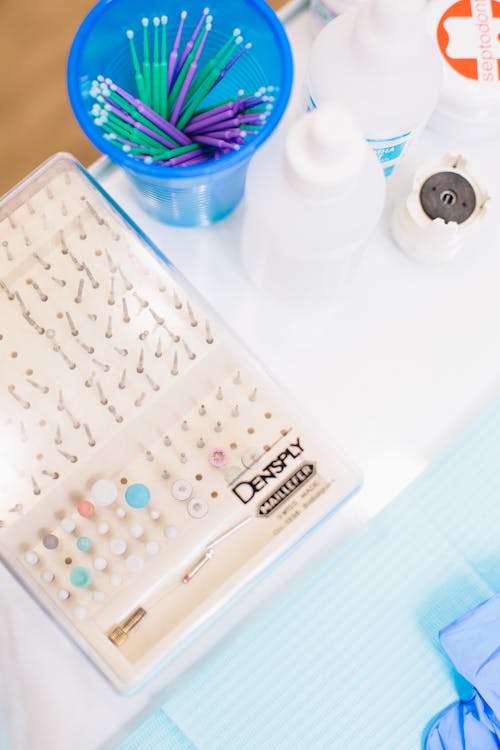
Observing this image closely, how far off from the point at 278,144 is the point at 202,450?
242mm

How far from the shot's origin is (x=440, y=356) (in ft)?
2.17

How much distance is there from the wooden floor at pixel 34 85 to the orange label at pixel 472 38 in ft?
2.18

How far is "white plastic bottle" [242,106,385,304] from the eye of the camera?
48 centimetres

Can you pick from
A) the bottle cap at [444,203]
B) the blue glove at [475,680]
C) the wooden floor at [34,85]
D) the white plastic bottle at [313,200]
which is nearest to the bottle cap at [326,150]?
the white plastic bottle at [313,200]

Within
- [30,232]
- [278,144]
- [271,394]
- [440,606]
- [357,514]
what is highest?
[30,232]

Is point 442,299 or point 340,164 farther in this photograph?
point 442,299

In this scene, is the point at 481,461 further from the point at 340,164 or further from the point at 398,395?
the point at 340,164

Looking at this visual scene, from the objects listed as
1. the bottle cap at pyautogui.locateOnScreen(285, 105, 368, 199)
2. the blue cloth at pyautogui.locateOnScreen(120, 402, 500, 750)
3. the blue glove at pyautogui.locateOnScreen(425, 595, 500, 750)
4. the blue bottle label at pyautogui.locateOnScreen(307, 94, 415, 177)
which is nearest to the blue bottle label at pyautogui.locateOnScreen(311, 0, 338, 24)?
the blue bottle label at pyautogui.locateOnScreen(307, 94, 415, 177)

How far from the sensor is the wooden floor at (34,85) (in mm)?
1188

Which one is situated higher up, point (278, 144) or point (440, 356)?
point (278, 144)

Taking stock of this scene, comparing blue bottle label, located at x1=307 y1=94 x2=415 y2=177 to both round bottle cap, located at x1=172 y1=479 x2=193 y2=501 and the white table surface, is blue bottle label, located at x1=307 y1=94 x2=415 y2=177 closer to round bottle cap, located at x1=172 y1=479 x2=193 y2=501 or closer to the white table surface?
the white table surface

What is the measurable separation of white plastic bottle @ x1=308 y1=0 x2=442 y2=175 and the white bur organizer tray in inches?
7.4

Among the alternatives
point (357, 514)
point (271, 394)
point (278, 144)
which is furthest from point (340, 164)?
point (357, 514)

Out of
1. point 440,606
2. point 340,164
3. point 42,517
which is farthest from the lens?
point 440,606
